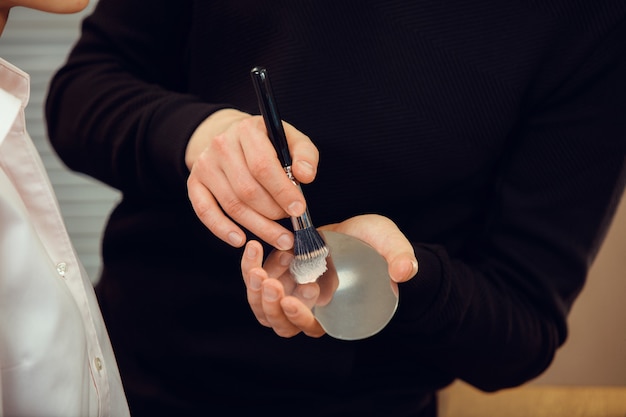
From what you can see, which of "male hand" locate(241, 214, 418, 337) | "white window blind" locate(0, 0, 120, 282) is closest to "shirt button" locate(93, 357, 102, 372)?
"male hand" locate(241, 214, 418, 337)

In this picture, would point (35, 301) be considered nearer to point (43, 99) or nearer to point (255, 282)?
point (255, 282)

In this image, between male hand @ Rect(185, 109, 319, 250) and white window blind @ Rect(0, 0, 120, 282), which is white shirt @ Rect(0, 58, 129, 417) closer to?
male hand @ Rect(185, 109, 319, 250)

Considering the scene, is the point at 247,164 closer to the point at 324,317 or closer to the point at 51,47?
the point at 324,317

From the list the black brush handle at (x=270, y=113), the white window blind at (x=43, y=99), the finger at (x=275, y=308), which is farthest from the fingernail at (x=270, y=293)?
the white window blind at (x=43, y=99)

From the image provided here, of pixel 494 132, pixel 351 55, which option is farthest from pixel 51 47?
pixel 494 132

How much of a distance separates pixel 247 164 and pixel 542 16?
359 mm

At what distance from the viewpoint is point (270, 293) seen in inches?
20.3

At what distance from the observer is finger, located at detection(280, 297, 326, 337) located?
52 cm

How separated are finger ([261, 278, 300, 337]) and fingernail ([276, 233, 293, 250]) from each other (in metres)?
0.05

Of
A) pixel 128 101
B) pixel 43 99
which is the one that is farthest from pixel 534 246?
pixel 43 99

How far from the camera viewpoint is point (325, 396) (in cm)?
77

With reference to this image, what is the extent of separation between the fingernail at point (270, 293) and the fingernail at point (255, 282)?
0.04 feet

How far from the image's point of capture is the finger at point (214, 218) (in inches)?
21.6

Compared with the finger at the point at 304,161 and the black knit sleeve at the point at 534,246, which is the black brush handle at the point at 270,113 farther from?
the black knit sleeve at the point at 534,246
